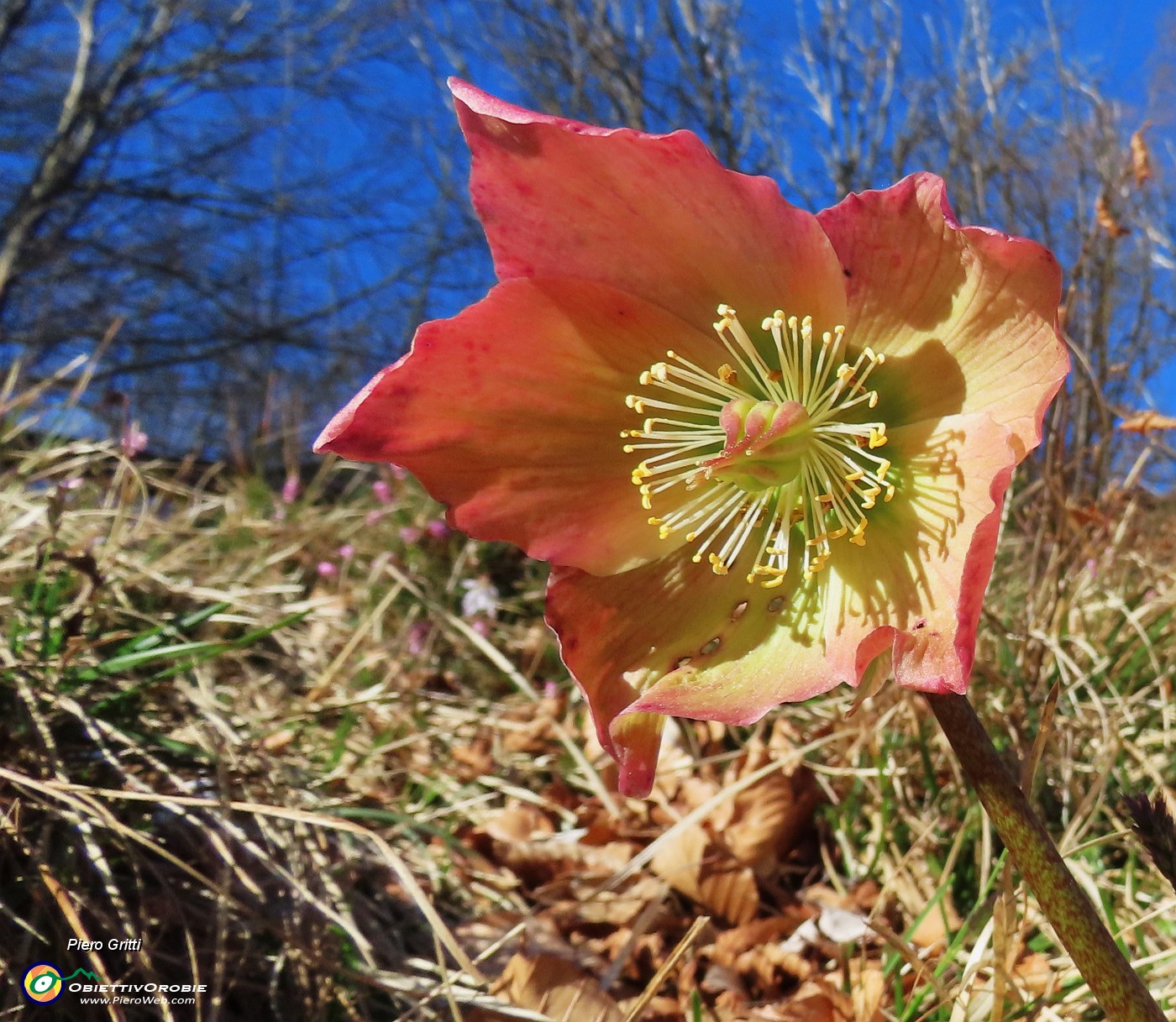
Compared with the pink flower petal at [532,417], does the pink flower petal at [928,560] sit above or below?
below

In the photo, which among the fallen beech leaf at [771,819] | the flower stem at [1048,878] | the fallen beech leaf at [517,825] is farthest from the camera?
the fallen beech leaf at [517,825]

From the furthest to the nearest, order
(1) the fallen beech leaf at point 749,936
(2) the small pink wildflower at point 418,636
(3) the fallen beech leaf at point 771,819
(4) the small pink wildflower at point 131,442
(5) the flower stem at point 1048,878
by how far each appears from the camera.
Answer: (2) the small pink wildflower at point 418,636
(4) the small pink wildflower at point 131,442
(3) the fallen beech leaf at point 771,819
(1) the fallen beech leaf at point 749,936
(5) the flower stem at point 1048,878

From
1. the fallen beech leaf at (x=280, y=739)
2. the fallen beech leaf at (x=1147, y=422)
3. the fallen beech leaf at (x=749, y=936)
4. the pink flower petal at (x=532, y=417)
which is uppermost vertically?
the pink flower petal at (x=532, y=417)

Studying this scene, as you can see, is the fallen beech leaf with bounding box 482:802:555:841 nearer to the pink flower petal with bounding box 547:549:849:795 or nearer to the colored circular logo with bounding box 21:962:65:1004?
the colored circular logo with bounding box 21:962:65:1004

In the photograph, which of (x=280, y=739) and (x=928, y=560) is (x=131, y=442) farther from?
(x=928, y=560)

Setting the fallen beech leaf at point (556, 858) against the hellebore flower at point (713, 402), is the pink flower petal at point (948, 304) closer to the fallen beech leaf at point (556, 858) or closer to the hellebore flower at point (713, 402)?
the hellebore flower at point (713, 402)

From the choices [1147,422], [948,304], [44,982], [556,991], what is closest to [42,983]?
[44,982]

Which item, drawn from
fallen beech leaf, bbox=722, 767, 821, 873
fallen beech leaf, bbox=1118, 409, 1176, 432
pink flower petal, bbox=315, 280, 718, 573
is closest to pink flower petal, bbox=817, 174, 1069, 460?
pink flower petal, bbox=315, 280, 718, 573

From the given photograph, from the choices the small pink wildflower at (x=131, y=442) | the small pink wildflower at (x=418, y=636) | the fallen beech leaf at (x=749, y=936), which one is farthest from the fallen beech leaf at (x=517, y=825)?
the small pink wildflower at (x=131, y=442)
